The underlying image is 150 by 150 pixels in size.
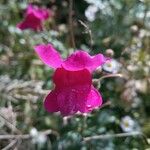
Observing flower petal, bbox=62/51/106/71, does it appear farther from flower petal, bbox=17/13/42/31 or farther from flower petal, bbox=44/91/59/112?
flower petal, bbox=17/13/42/31

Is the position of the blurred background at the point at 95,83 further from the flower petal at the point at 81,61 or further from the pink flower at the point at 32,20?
the flower petal at the point at 81,61

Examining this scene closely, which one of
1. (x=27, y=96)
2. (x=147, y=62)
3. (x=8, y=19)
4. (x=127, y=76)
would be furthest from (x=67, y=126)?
(x=8, y=19)

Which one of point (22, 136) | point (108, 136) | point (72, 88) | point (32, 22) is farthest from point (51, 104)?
point (32, 22)

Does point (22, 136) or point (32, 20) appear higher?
point (32, 20)

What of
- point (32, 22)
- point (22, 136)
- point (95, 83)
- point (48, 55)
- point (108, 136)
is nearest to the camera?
point (48, 55)

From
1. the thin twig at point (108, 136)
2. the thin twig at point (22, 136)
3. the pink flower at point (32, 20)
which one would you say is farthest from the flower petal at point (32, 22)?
the thin twig at point (108, 136)

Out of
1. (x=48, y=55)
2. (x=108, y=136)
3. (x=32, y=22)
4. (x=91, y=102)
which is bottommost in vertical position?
(x=108, y=136)

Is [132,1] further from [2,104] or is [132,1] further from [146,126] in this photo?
[2,104]

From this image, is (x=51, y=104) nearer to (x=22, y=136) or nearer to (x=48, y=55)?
(x=48, y=55)
